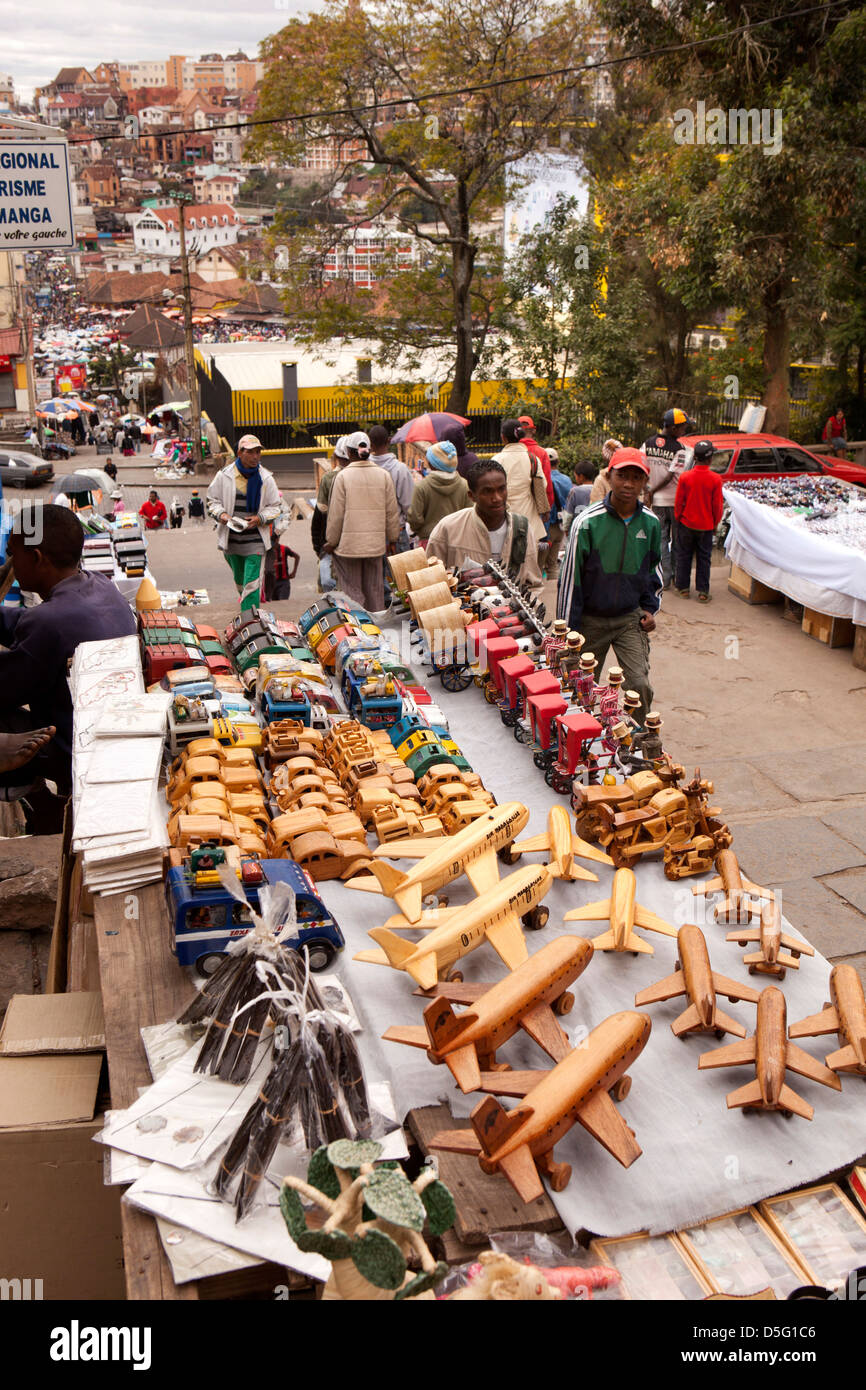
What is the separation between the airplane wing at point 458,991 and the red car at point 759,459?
1078cm

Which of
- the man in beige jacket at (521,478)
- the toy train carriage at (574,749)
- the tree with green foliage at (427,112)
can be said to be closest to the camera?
the toy train carriage at (574,749)

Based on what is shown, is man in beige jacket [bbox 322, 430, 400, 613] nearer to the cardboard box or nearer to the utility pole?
the cardboard box

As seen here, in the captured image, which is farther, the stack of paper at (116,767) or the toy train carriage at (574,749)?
the toy train carriage at (574,749)

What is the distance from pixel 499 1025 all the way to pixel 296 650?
130 inches

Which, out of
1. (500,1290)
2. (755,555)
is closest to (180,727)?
(500,1290)

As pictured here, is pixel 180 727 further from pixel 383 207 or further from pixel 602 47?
pixel 602 47

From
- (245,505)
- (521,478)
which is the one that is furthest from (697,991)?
(521,478)

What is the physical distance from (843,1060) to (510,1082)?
3.33 ft

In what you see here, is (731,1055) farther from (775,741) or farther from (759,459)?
(759,459)

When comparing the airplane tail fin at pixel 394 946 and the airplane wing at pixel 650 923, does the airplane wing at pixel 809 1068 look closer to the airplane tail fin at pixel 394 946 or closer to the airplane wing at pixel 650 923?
the airplane wing at pixel 650 923

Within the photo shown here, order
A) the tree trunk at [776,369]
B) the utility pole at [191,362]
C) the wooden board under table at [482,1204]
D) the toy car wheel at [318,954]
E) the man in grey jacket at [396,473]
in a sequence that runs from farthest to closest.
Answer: the utility pole at [191,362] < the tree trunk at [776,369] < the man in grey jacket at [396,473] < the toy car wheel at [318,954] < the wooden board under table at [482,1204]

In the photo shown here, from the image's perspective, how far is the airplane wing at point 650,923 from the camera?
3.91 metres

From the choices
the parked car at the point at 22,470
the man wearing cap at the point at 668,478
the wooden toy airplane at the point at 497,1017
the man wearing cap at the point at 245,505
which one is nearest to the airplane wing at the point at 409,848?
the wooden toy airplane at the point at 497,1017

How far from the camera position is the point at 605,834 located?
14.5ft
